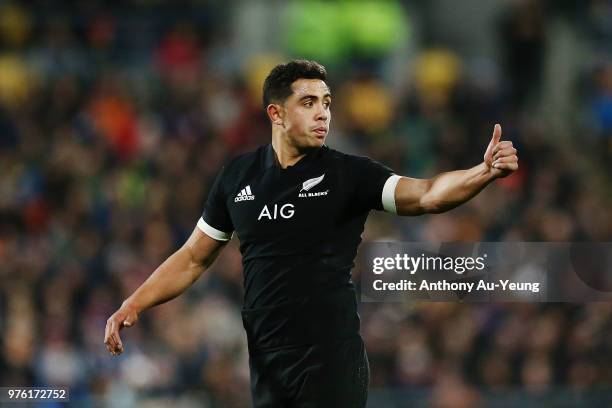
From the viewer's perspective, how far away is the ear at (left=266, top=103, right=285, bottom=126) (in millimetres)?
5746

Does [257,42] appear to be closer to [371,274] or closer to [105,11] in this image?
[105,11]

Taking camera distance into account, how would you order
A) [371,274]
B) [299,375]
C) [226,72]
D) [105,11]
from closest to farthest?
[299,375], [371,274], [226,72], [105,11]

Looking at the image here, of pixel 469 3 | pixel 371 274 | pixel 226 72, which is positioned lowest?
pixel 371 274

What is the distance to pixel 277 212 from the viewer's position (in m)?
5.61

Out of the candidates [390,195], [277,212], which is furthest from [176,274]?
[390,195]

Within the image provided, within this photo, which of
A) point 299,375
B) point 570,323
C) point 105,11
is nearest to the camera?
point 299,375

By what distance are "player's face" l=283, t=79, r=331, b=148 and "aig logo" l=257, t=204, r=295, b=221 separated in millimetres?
278

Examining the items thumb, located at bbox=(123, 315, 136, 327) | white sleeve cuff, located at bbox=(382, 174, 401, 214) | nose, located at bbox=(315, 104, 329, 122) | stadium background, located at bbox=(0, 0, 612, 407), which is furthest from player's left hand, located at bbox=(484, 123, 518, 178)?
stadium background, located at bbox=(0, 0, 612, 407)

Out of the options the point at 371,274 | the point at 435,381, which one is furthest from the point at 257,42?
the point at 371,274

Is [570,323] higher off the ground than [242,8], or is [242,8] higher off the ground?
[242,8]

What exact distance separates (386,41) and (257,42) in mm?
1386

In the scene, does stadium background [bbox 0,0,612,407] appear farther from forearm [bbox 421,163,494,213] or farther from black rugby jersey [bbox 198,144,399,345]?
forearm [bbox 421,163,494,213]

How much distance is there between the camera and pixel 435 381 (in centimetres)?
966

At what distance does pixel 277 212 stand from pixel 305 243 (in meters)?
0.19
